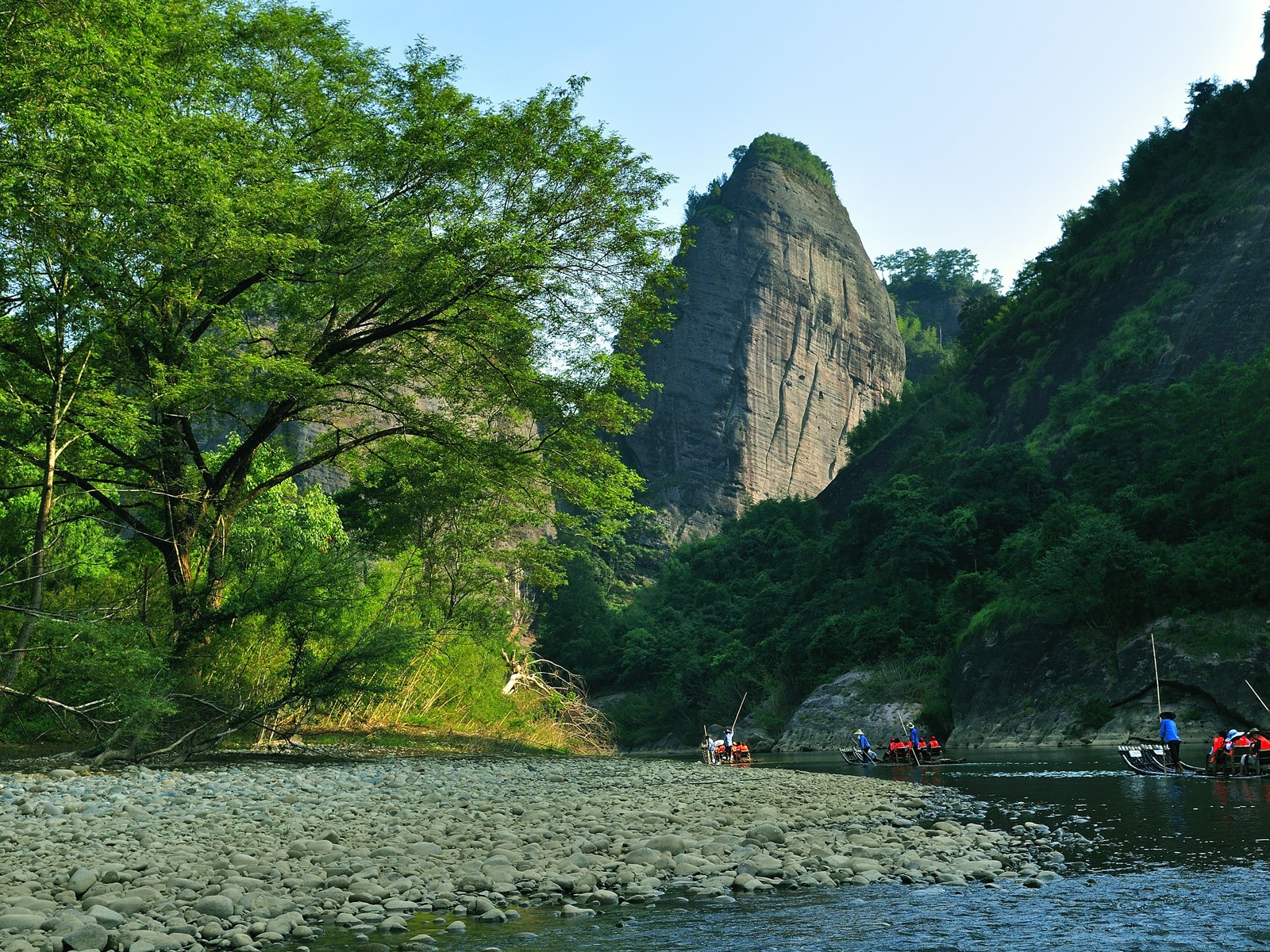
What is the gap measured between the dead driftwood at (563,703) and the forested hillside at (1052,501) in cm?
1791

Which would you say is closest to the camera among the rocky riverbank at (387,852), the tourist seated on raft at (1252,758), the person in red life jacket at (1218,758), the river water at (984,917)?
the river water at (984,917)

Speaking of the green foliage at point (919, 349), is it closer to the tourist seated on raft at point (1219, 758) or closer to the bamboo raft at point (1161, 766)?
the bamboo raft at point (1161, 766)

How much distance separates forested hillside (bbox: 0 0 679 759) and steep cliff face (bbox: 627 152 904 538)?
76207 mm

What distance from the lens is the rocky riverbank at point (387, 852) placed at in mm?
5273

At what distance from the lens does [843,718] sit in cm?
4588

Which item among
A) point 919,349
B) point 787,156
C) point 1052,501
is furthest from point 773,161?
point 1052,501

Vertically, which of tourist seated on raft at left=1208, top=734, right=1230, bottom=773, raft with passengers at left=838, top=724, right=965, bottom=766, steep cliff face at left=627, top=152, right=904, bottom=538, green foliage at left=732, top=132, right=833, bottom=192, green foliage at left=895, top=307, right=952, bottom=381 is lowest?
raft with passengers at left=838, top=724, right=965, bottom=766

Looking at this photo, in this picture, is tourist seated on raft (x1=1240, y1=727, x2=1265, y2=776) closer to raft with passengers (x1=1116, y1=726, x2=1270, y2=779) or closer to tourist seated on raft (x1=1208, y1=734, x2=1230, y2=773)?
raft with passengers (x1=1116, y1=726, x2=1270, y2=779)

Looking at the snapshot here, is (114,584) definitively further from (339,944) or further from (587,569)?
(587,569)

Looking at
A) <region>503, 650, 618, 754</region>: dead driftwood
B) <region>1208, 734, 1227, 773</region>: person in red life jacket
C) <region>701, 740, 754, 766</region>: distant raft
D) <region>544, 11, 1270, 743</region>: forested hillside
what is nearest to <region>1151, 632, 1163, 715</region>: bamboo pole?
<region>544, 11, 1270, 743</region>: forested hillside

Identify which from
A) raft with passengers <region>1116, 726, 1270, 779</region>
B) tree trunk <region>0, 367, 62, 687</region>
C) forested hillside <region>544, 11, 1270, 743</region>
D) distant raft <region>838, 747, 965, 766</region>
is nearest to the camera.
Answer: tree trunk <region>0, 367, 62, 687</region>

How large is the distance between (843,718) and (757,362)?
54877 mm

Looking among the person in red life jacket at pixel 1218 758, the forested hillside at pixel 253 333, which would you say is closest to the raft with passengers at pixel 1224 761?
the person in red life jacket at pixel 1218 758

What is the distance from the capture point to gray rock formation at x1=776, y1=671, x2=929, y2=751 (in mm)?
42969
